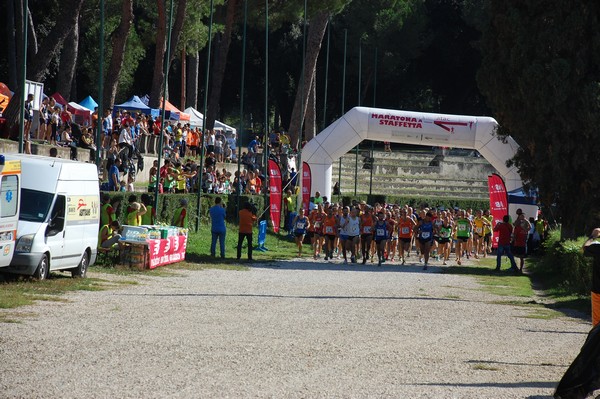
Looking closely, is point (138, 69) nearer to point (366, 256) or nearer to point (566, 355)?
point (366, 256)

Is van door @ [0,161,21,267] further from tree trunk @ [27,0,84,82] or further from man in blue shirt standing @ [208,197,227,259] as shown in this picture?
tree trunk @ [27,0,84,82]

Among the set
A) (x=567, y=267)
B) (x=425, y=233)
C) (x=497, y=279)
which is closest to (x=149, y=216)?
(x=425, y=233)

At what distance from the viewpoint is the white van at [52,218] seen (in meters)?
19.3

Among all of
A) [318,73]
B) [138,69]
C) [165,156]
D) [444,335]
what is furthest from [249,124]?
[444,335]

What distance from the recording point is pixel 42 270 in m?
19.7

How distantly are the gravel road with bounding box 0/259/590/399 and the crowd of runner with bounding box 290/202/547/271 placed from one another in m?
Result: 10.6

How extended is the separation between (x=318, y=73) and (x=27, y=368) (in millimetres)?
69180

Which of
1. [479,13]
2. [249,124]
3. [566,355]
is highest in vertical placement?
[479,13]

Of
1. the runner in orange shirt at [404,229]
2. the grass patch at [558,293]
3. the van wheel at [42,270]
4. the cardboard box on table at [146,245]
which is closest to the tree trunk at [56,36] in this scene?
the cardboard box on table at [146,245]

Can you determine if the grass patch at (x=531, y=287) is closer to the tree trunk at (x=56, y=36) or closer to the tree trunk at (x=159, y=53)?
the tree trunk at (x=56, y=36)

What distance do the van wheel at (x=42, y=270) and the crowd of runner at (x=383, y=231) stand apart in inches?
598

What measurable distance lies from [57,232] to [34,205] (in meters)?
0.66

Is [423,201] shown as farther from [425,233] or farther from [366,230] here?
[425,233]

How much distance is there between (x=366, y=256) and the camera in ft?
113
